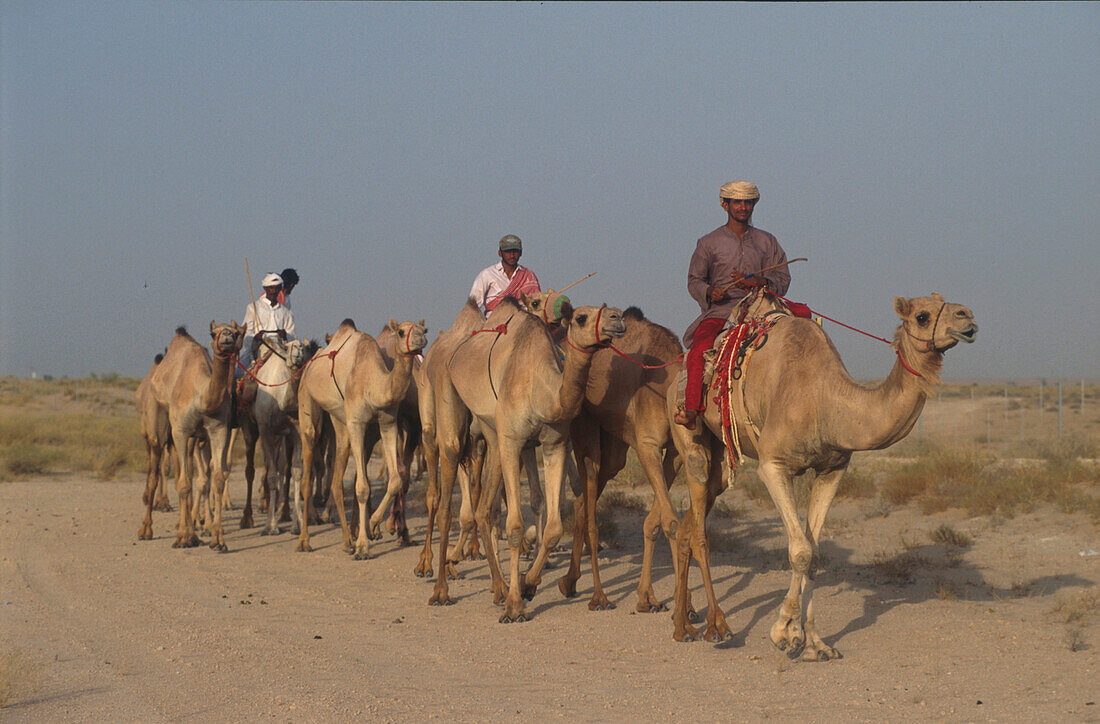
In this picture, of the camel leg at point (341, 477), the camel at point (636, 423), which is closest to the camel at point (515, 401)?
the camel at point (636, 423)

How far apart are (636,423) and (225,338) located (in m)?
6.07

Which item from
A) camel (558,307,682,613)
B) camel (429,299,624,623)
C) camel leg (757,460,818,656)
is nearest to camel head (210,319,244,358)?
camel (429,299,624,623)

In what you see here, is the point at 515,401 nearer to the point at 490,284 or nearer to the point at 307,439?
the point at 490,284

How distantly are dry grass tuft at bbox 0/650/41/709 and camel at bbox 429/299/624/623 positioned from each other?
350 centimetres

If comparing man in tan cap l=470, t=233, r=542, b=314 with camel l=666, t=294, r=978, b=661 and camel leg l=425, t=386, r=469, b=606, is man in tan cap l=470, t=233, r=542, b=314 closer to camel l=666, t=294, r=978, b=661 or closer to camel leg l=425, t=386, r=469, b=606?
camel leg l=425, t=386, r=469, b=606

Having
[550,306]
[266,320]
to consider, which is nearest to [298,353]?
[266,320]

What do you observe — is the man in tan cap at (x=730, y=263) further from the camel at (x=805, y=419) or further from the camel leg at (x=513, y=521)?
the camel leg at (x=513, y=521)

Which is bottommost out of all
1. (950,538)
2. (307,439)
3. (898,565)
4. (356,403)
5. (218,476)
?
(950,538)

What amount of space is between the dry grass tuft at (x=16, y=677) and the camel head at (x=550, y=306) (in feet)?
14.5

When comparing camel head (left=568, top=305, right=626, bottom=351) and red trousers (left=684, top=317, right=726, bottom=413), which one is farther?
red trousers (left=684, top=317, right=726, bottom=413)

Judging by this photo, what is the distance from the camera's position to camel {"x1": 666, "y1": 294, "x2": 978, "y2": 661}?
610 centimetres

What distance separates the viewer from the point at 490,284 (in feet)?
38.4

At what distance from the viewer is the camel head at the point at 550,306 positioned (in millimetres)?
8461

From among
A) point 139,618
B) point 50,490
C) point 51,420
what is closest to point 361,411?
point 139,618
